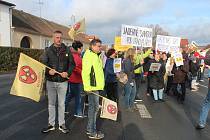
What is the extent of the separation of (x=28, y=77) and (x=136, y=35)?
7773mm

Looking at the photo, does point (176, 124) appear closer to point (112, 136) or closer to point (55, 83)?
point (112, 136)

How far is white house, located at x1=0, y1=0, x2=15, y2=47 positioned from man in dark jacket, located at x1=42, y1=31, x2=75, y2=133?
33071mm

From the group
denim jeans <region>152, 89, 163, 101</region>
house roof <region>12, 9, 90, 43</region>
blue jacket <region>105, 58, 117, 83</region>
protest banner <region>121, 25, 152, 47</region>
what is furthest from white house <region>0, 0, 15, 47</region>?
blue jacket <region>105, 58, 117, 83</region>

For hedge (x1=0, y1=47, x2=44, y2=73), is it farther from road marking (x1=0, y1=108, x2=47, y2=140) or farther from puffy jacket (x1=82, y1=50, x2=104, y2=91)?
puffy jacket (x1=82, y1=50, x2=104, y2=91)

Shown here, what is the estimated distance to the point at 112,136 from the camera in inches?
262

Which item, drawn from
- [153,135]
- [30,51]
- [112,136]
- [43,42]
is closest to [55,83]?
[112,136]

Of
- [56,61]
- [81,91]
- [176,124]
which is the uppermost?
[56,61]

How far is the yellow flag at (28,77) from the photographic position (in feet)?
21.7

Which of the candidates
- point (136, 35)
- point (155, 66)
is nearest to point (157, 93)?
point (155, 66)

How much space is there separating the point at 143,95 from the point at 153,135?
21.6ft

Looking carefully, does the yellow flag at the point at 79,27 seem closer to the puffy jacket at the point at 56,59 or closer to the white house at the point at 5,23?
the puffy jacket at the point at 56,59

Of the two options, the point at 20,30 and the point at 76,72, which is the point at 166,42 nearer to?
the point at 76,72

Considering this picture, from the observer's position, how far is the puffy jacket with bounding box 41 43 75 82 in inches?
261

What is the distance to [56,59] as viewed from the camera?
6656mm
